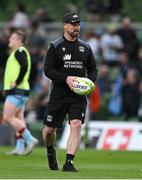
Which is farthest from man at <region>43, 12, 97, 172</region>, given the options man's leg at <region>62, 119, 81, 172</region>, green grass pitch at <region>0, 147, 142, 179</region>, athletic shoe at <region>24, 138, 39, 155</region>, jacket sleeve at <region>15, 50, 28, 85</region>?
athletic shoe at <region>24, 138, 39, 155</region>

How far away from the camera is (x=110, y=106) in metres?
26.5

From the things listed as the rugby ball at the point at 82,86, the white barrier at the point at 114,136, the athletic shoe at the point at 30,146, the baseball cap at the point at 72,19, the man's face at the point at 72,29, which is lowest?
the white barrier at the point at 114,136

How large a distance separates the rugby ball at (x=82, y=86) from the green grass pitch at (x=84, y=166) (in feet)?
3.97

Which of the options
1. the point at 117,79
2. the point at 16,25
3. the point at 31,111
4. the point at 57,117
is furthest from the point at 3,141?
the point at 57,117

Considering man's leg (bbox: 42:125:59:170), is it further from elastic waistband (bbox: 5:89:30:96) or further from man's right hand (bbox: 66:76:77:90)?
elastic waistband (bbox: 5:89:30:96)

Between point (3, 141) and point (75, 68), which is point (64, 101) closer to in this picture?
point (75, 68)

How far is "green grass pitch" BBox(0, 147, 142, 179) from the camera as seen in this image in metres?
12.8

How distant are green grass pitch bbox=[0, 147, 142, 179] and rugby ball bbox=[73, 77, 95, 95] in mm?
1211

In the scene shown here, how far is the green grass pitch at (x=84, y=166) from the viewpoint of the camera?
12758 mm

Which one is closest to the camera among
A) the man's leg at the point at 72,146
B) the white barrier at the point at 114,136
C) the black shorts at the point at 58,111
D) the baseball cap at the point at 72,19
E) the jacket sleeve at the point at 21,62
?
the man's leg at the point at 72,146

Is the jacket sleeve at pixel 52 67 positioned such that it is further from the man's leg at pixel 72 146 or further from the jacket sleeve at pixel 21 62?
the jacket sleeve at pixel 21 62

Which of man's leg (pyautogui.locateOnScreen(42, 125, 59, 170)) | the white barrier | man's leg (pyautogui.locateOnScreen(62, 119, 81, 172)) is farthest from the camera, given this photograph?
the white barrier

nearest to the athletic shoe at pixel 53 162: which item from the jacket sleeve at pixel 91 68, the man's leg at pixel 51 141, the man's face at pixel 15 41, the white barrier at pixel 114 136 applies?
the man's leg at pixel 51 141

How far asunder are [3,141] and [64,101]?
10.1 m
